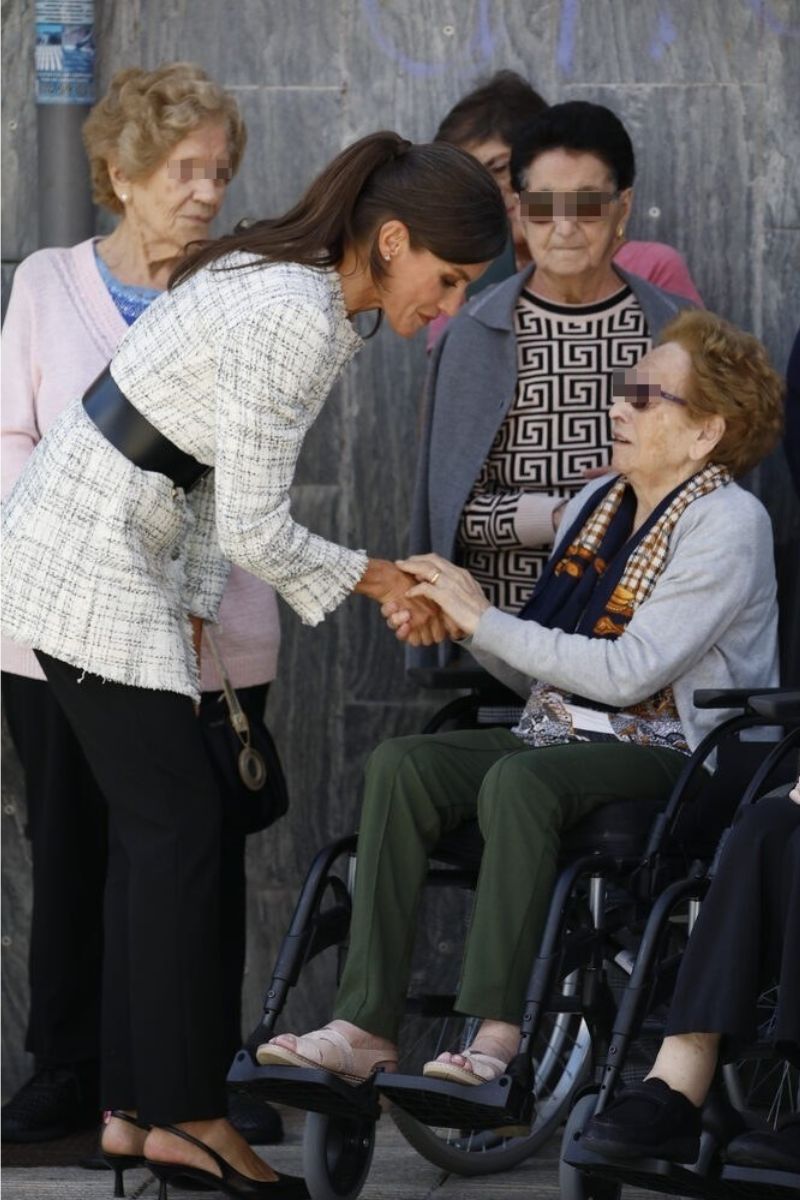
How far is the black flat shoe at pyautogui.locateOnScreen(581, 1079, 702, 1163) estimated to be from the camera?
3.67 meters

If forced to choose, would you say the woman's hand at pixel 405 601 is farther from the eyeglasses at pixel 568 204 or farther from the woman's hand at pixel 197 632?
the eyeglasses at pixel 568 204

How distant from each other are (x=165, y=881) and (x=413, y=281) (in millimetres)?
1196

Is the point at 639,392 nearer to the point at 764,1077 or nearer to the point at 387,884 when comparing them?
the point at 387,884

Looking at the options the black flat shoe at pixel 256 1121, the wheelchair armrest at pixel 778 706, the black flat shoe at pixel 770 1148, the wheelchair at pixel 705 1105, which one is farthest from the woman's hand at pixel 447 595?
the black flat shoe at pixel 770 1148

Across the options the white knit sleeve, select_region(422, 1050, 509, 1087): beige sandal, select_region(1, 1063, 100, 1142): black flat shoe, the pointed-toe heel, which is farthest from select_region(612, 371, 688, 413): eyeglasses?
select_region(1, 1063, 100, 1142): black flat shoe

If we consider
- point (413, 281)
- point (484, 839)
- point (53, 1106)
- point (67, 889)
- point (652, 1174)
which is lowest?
point (53, 1106)

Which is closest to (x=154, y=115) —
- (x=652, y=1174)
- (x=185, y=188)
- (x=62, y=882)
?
(x=185, y=188)

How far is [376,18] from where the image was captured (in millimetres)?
5660

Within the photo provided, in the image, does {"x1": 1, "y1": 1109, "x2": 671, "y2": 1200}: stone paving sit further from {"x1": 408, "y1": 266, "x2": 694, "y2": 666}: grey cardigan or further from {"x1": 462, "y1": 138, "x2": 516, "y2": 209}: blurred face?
{"x1": 462, "y1": 138, "x2": 516, "y2": 209}: blurred face

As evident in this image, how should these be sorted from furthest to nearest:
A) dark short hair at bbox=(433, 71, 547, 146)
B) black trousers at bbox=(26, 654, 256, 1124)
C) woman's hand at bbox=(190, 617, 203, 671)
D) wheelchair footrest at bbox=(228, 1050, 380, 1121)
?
dark short hair at bbox=(433, 71, 547, 146), woman's hand at bbox=(190, 617, 203, 671), black trousers at bbox=(26, 654, 256, 1124), wheelchair footrest at bbox=(228, 1050, 380, 1121)

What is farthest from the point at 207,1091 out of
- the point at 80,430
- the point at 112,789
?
the point at 80,430

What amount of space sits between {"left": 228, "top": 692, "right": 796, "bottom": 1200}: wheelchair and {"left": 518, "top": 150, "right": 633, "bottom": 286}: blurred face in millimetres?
1136

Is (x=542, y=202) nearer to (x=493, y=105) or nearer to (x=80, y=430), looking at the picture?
(x=493, y=105)

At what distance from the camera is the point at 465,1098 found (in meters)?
3.91
